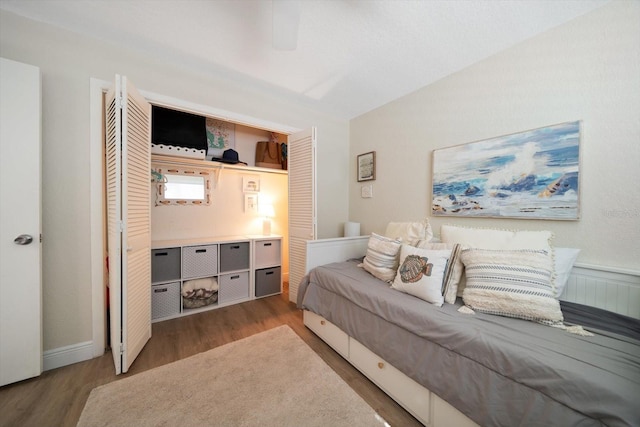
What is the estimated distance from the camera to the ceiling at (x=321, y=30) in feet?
4.80

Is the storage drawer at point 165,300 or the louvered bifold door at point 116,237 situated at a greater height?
the louvered bifold door at point 116,237

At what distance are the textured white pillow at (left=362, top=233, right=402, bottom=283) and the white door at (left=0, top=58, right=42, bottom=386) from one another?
2.39 metres

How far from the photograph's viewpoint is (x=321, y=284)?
2008 millimetres

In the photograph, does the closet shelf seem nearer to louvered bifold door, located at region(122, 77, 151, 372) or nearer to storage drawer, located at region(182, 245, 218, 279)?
louvered bifold door, located at region(122, 77, 151, 372)

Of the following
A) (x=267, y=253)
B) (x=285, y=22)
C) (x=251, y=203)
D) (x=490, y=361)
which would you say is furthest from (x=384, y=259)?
(x=251, y=203)

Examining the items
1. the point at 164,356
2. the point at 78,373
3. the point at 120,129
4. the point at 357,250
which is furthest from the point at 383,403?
the point at 120,129

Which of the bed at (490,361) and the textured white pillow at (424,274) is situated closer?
the bed at (490,361)

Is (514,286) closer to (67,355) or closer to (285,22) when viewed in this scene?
(285,22)

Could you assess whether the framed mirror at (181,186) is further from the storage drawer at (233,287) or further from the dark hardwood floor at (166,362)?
the dark hardwood floor at (166,362)

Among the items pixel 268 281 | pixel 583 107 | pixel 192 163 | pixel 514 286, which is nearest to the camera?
pixel 514 286

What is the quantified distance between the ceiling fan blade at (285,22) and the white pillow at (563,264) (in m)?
2.16

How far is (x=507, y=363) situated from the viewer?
915 mm

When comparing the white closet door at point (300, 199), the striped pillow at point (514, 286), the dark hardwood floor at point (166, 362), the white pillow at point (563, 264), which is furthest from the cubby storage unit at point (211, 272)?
the white pillow at point (563, 264)

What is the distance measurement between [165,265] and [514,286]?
9.64 feet
